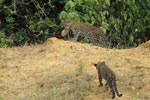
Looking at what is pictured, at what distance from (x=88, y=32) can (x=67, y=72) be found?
4.13 m

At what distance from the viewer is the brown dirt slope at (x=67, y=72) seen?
8336 millimetres

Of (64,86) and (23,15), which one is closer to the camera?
(64,86)

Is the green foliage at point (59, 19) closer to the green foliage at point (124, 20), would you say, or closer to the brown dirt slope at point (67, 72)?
the green foliage at point (124, 20)

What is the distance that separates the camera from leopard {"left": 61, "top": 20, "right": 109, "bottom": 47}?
1317cm

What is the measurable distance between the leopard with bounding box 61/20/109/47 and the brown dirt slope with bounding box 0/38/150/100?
2.09m

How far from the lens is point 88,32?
13297 mm

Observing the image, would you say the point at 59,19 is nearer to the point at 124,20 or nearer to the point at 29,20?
the point at 29,20

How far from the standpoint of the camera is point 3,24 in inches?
656

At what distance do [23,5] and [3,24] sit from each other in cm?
86

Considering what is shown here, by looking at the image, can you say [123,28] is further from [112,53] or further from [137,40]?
[112,53]

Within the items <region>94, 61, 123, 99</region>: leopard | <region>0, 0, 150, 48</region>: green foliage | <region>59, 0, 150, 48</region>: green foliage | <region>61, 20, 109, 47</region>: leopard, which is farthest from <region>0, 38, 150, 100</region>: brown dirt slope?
<region>59, 0, 150, 48</region>: green foliage

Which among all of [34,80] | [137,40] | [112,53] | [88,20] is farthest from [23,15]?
[34,80]

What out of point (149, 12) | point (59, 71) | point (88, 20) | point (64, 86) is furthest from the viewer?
point (149, 12)

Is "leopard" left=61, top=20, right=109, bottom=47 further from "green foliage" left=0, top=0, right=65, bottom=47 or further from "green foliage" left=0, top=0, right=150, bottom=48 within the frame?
Result: "green foliage" left=0, top=0, right=65, bottom=47
